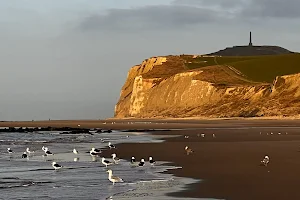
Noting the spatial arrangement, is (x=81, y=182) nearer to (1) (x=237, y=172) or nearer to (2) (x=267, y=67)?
(1) (x=237, y=172)

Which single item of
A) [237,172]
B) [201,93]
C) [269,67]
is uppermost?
[269,67]

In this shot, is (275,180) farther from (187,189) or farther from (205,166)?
(205,166)

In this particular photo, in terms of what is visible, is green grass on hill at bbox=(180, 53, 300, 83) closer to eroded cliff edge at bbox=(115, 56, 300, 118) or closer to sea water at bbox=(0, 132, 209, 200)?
eroded cliff edge at bbox=(115, 56, 300, 118)

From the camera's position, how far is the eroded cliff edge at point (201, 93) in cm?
8931

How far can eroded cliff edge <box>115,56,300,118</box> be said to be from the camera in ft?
293

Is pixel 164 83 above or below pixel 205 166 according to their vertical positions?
above

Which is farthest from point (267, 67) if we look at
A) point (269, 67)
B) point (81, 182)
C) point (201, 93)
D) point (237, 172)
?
point (81, 182)

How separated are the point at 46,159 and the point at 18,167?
3.89 metres

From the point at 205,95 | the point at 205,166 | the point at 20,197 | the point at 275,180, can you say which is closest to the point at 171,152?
the point at 205,166

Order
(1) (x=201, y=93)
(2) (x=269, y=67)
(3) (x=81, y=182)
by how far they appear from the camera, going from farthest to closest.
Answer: (2) (x=269, y=67)
(1) (x=201, y=93)
(3) (x=81, y=182)

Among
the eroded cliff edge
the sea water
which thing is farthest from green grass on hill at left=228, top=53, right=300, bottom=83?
the sea water

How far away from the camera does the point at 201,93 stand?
360 ft

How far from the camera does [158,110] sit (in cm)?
12012

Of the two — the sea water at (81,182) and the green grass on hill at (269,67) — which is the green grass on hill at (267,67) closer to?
the green grass on hill at (269,67)
